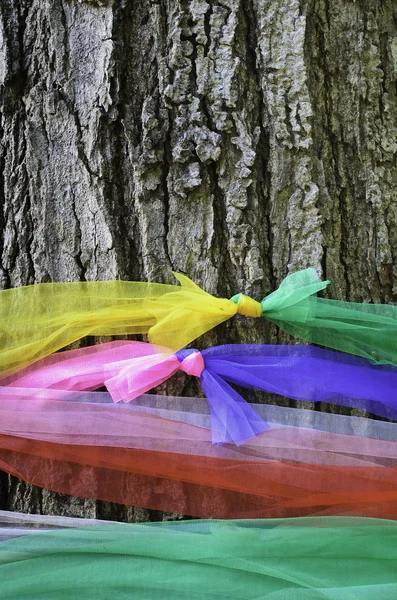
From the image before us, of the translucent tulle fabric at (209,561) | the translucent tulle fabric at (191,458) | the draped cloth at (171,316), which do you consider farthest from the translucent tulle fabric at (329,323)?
the translucent tulle fabric at (209,561)

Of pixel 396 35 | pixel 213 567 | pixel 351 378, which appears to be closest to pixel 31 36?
pixel 396 35

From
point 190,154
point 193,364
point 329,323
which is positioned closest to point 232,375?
point 193,364

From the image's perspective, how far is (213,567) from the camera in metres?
0.92

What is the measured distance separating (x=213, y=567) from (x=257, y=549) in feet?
0.21

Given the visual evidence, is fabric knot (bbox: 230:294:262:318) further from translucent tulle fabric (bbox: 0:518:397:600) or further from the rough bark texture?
translucent tulle fabric (bbox: 0:518:397:600)

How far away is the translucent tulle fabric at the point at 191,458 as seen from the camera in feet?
3.22

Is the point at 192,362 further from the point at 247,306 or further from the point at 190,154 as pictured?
the point at 190,154

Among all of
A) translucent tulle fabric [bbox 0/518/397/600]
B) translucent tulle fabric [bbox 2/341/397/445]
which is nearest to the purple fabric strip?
translucent tulle fabric [bbox 2/341/397/445]

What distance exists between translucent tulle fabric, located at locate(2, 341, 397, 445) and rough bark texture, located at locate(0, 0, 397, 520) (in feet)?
0.17

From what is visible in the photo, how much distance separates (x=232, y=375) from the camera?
1021 millimetres

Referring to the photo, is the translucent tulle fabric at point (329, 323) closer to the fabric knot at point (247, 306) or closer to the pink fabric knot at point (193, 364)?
the fabric knot at point (247, 306)

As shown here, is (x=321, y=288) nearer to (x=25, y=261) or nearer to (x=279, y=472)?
(x=279, y=472)

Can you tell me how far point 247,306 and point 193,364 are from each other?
12 cm

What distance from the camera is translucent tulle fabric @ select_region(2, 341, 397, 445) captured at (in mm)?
1009
